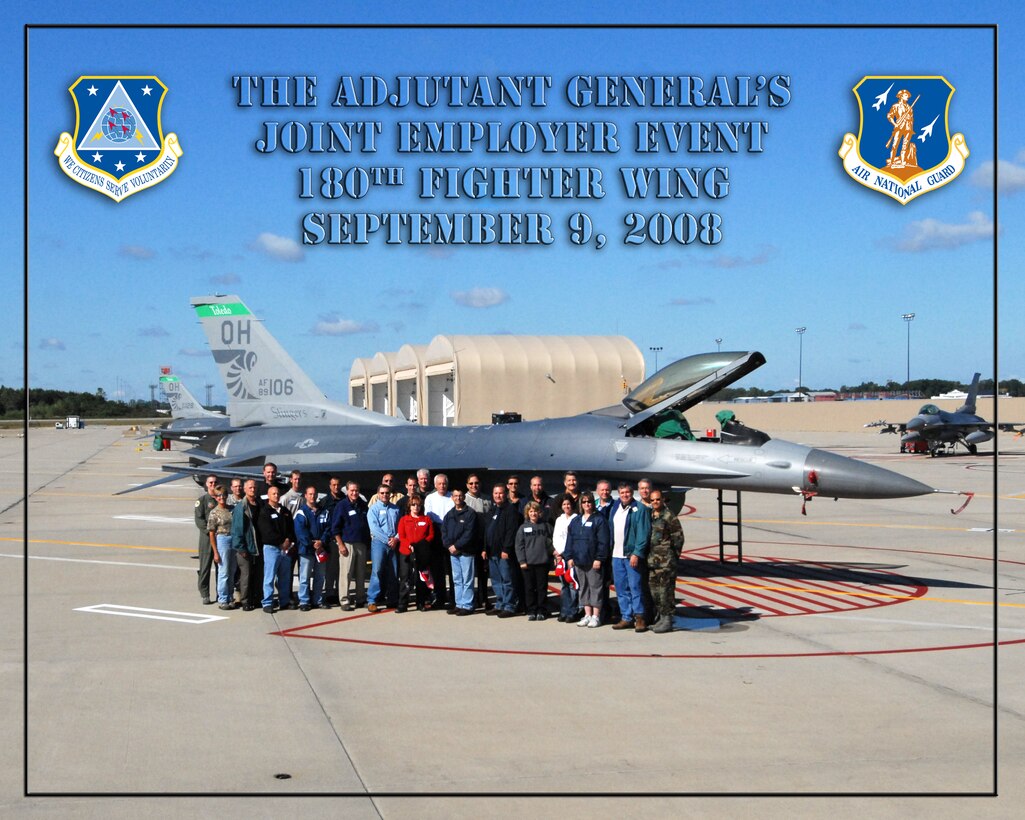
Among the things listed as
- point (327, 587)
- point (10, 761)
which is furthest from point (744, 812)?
point (327, 587)

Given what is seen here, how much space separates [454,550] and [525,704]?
3.95m

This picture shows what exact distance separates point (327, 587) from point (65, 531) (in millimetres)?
11219

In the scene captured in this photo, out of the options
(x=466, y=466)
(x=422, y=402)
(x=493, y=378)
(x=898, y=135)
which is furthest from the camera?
(x=422, y=402)

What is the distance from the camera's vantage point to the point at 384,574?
1248cm

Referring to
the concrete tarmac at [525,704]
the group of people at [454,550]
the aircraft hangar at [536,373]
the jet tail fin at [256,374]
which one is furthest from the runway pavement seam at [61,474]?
the aircraft hangar at [536,373]

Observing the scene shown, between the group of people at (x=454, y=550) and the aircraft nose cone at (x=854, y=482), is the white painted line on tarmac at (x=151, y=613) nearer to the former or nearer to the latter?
the group of people at (x=454, y=550)

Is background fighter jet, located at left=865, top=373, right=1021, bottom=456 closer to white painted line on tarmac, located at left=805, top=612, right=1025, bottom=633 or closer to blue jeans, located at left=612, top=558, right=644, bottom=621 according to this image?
white painted line on tarmac, located at left=805, top=612, right=1025, bottom=633

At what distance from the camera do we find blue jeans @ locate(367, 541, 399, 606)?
12.5 meters

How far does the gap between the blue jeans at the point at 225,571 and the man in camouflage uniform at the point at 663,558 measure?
5299mm

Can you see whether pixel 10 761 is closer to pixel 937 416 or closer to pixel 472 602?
pixel 472 602

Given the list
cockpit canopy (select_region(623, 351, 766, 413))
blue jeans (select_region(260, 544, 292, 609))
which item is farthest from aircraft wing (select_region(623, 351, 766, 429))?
blue jeans (select_region(260, 544, 292, 609))

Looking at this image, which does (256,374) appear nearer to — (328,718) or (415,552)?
(415,552)

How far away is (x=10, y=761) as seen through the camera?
6.81 meters

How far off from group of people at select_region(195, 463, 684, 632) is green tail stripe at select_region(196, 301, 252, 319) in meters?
9.78
